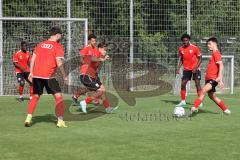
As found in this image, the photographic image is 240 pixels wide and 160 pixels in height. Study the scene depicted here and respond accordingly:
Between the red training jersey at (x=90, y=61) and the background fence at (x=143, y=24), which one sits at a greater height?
the background fence at (x=143, y=24)

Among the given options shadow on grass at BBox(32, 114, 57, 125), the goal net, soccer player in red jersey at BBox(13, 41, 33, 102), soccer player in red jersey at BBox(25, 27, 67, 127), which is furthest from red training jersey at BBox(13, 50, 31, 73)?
the goal net

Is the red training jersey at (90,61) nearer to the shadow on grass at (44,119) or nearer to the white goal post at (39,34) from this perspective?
the shadow on grass at (44,119)

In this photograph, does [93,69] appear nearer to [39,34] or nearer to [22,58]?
[22,58]

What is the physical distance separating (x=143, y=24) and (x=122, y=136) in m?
13.3

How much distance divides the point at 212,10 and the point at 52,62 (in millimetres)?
13621

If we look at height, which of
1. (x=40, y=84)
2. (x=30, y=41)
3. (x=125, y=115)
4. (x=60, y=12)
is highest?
(x=60, y=12)

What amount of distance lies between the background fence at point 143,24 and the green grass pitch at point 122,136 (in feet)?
24.8

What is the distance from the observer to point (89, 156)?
7145mm

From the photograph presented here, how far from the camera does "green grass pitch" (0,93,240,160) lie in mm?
7297

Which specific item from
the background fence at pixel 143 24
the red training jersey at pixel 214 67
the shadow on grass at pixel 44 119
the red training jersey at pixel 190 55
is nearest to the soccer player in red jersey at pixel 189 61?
the red training jersey at pixel 190 55

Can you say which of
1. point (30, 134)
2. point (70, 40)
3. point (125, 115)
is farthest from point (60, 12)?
point (30, 134)

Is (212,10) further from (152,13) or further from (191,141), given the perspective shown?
(191,141)

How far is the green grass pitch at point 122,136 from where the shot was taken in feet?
23.9

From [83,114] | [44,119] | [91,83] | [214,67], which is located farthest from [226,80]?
[44,119]
